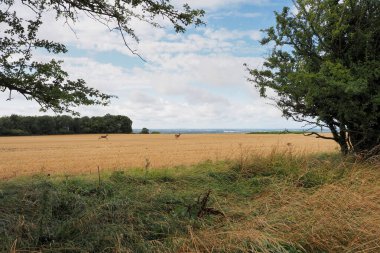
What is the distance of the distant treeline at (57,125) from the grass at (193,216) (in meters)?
62.3

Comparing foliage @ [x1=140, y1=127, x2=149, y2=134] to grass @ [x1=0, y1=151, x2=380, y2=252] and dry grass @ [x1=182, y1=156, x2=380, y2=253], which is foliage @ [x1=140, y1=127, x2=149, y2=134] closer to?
grass @ [x1=0, y1=151, x2=380, y2=252]

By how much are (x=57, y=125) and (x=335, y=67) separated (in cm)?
7006

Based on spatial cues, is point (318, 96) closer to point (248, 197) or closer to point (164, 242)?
point (248, 197)

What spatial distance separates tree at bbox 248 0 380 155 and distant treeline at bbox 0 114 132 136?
194 ft

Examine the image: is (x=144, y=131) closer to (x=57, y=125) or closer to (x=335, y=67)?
(x=57, y=125)

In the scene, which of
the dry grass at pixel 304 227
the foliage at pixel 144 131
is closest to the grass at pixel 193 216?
the dry grass at pixel 304 227

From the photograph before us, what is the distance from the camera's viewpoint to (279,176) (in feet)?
28.8

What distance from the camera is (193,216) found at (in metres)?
5.55

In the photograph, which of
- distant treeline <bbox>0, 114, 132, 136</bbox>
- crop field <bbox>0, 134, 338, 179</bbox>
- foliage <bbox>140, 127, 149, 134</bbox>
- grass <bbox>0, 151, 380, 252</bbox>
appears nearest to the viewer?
grass <bbox>0, 151, 380, 252</bbox>

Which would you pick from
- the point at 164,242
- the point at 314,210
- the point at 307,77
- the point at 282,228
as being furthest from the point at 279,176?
the point at 164,242

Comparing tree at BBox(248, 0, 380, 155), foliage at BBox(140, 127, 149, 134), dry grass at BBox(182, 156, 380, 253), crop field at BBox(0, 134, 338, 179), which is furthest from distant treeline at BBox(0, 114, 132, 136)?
dry grass at BBox(182, 156, 380, 253)

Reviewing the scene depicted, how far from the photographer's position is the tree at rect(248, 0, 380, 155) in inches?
393

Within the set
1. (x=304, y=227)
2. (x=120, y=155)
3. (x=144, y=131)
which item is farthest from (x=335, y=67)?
(x=144, y=131)

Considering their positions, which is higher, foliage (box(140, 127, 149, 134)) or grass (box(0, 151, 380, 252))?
foliage (box(140, 127, 149, 134))
